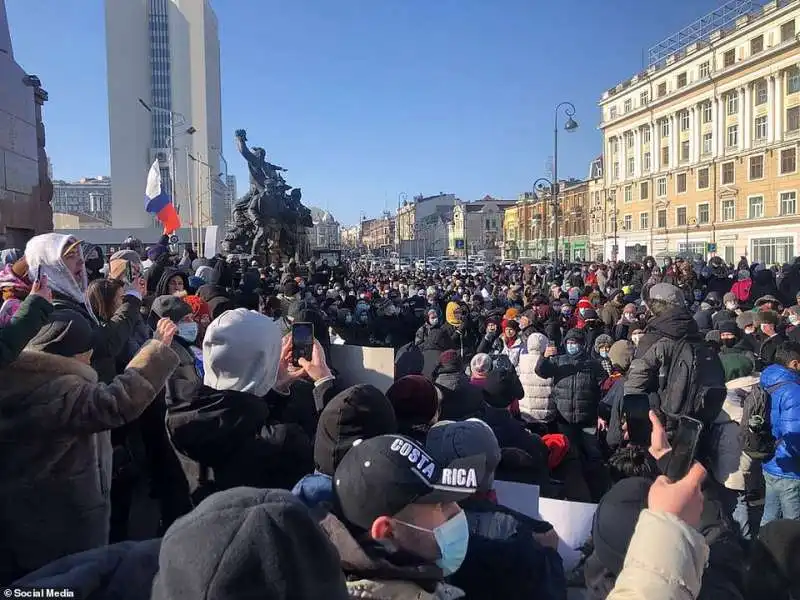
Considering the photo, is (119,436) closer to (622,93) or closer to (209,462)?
(209,462)

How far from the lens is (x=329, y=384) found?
2992 millimetres

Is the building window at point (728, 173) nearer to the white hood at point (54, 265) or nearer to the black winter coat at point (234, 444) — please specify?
the white hood at point (54, 265)

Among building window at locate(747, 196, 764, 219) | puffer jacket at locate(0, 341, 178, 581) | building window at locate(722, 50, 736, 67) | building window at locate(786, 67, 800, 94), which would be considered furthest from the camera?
building window at locate(722, 50, 736, 67)

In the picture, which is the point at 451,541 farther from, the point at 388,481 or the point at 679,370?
the point at 679,370

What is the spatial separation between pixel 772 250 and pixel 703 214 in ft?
28.2

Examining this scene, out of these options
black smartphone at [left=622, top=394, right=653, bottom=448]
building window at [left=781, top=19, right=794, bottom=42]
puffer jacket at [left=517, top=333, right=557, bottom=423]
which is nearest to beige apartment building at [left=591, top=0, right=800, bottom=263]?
building window at [left=781, top=19, right=794, bottom=42]

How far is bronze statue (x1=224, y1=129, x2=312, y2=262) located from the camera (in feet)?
61.7

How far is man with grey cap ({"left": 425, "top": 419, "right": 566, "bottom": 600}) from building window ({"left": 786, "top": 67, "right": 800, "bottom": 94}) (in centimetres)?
4985

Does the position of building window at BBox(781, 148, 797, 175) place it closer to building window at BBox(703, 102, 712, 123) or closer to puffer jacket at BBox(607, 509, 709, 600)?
building window at BBox(703, 102, 712, 123)

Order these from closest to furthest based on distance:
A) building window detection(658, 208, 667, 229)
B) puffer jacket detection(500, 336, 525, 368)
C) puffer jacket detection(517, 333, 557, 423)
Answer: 1. puffer jacket detection(517, 333, 557, 423)
2. puffer jacket detection(500, 336, 525, 368)
3. building window detection(658, 208, 667, 229)

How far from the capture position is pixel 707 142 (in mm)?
51750

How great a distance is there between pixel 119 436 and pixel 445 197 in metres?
131

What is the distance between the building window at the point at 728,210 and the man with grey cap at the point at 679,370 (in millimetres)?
50615

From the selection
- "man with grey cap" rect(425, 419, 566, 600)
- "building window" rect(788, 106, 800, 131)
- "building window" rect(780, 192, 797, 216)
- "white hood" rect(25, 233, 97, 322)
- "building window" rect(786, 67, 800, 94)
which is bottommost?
"man with grey cap" rect(425, 419, 566, 600)
